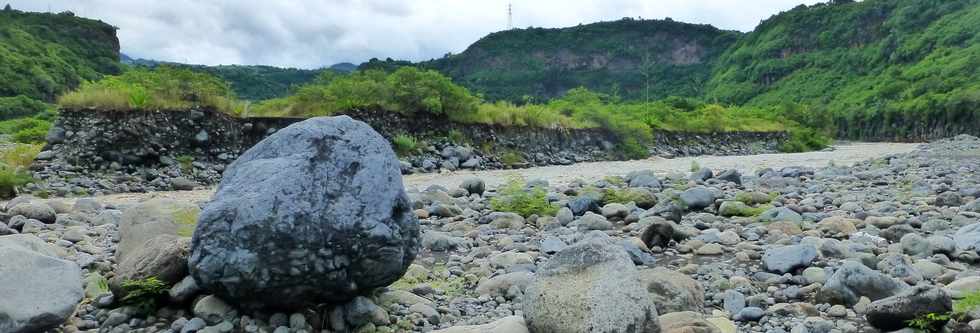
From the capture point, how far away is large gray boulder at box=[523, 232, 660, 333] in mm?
3793

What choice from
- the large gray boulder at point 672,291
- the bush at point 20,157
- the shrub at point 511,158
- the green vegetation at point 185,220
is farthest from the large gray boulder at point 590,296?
the shrub at point 511,158

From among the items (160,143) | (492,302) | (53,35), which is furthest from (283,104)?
(53,35)

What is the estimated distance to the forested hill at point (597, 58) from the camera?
120m

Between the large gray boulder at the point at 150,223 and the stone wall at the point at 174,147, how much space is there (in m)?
8.29

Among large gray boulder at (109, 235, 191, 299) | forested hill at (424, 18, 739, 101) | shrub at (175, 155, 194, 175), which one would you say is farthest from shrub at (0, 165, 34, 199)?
forested hill at (424, 18, 739, 101)

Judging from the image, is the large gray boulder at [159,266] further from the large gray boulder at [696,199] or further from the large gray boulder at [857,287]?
the large gray boulder at [696,199]

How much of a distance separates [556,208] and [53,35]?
235ft

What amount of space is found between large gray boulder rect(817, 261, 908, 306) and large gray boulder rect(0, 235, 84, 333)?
5.30 metres

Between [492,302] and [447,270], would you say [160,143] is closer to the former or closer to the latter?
[447,270]

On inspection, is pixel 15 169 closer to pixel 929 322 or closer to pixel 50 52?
pixel 929 322

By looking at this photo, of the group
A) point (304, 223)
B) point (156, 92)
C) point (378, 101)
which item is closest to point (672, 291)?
point (304, 223)

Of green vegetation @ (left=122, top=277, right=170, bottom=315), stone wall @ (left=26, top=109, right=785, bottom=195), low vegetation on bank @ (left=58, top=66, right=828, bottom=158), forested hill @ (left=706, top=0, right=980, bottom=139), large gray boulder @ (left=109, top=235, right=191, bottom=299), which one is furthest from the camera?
forested hill @ (left=706, top=0, right=980, bottom=139)

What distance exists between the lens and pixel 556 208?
958 cm

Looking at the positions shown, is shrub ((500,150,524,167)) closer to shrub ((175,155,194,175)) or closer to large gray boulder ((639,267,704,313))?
shrub ((175,155,194,175))
